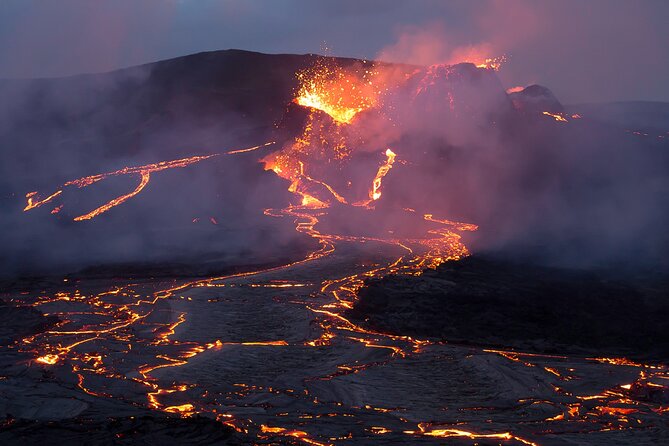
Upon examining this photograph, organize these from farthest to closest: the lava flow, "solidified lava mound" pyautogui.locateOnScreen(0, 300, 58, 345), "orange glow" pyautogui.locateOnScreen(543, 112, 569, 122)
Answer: "orange glow" pyautogui.locateOnScreen(543, 112, 569, 122) → the lava flow → "solidified lava mound" pyautogui.locateOnScreen(0, 300, 58, 345)

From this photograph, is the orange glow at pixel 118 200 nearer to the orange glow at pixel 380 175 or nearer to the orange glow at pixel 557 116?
the orange glow at pixel 380 175

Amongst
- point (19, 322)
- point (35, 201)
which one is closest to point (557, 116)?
point (35, 201)

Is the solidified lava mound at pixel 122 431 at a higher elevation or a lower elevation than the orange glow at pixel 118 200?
lower

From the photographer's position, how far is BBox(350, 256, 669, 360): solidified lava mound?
10367 mm

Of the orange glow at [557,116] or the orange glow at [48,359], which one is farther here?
the orange glow at [557,116]

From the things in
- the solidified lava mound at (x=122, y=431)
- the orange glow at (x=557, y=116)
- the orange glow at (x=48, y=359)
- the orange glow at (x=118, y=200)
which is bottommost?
the solidified lava mound at (x=122, y=431)

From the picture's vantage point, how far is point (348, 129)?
29344 mm

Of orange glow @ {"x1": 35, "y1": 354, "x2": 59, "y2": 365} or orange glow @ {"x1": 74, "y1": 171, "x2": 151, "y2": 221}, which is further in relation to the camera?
orange glow @ {"x1": 74, "y1": 171, "x2": 151, "y2": 221}

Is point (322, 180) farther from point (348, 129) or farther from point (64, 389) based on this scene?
point (64, 389)

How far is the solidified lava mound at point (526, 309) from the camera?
10.4 metres

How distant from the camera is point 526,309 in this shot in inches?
482

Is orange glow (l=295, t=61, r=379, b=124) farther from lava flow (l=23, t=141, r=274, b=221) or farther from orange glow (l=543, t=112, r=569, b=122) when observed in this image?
orange glow (l=543, t=112, r=569, b=122)

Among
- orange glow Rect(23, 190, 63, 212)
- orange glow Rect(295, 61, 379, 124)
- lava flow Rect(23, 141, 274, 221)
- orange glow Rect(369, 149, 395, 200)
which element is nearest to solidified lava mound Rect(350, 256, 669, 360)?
orange glow Rect(369, 149, 395, 200)

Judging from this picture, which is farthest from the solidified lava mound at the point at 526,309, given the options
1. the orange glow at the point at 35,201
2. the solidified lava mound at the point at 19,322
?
the orange glow at the point at 35,201
